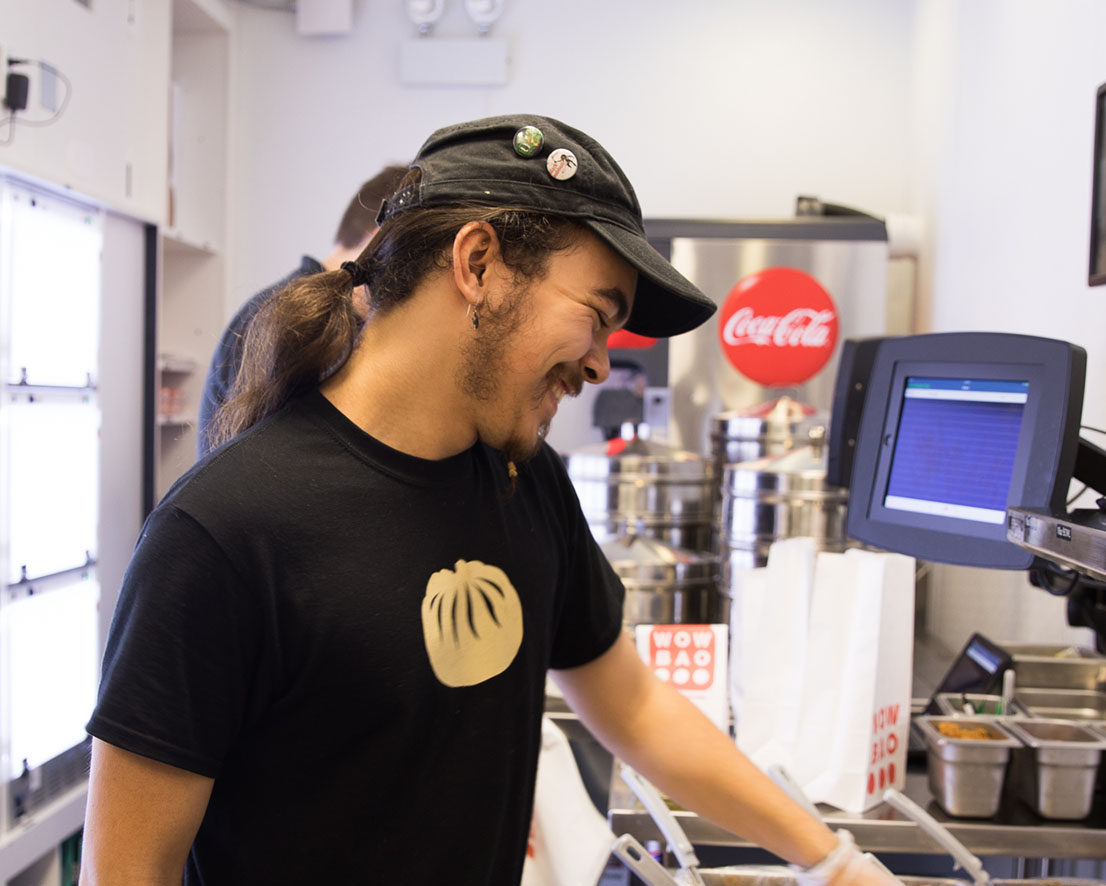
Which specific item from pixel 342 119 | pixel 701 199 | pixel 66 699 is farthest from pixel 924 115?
pixel 66 699

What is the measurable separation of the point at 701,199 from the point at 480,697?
3984 mm

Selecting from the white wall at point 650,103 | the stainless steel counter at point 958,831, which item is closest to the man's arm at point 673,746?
the stainless steel counter at point 958,831

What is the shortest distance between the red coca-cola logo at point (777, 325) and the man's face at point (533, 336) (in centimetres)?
241

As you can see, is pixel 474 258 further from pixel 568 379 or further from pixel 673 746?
pixel 673 746

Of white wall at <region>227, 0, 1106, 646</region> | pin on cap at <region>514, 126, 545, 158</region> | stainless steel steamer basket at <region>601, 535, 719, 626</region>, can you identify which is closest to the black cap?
pin on cap at <region>514, 126, 545, 158</region>

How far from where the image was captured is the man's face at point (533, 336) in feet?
3.33

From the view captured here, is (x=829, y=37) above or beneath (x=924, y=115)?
above

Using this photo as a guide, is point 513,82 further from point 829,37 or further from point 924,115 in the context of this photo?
point 924,115

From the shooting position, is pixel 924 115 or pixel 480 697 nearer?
pixel 480 697

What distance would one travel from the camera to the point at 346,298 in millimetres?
1085

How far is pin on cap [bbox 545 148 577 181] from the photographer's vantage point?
3.23ft

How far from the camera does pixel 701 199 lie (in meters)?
4.70

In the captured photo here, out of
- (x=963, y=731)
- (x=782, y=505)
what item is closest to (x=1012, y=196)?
(x=782, y=505)

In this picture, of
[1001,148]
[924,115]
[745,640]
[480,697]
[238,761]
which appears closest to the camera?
[238,761]
